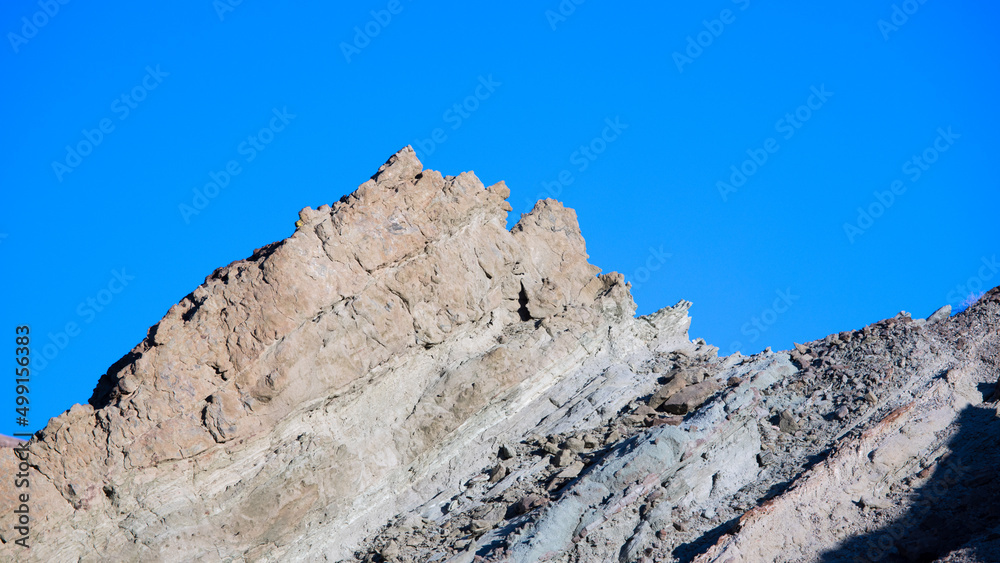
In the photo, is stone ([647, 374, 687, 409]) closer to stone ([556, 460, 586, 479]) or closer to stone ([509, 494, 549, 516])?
stone ([556, 460, 586, 479])

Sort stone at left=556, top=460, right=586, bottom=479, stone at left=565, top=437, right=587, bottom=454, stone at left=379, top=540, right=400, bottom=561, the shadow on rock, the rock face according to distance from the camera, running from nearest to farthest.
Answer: the shadow on rock < the rock face < stone at left=379, top=540, right=400, bottom=561 < stone at left=556, top=460, right=586, bottom=479 < stone at left=565, top=437, right=587, bottom=454

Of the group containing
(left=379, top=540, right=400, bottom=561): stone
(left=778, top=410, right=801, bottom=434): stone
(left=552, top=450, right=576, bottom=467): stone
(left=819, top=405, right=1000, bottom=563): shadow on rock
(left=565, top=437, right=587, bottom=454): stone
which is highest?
(left=565, top=437, right=587, bottom=454): stone

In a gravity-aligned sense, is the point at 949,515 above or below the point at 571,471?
below

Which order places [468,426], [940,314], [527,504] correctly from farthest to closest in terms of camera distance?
[940,314]
[468,426]
[527,504]

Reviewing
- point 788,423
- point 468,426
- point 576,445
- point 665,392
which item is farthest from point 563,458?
point 788,423

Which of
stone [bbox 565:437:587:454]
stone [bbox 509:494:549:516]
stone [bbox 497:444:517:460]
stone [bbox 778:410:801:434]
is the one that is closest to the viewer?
stone [bbox 509:494:549:516]

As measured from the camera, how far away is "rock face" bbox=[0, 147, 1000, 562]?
20.9 metres

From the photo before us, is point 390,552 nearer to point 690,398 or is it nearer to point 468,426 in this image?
point 468,426

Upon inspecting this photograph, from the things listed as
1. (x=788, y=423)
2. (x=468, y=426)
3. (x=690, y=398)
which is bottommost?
(x=788, y=423)

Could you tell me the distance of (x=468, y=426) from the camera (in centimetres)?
2636

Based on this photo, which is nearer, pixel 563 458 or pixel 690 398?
pixel 563 458

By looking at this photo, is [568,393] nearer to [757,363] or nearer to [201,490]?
[757,363]

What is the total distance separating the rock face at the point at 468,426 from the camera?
2092 cm

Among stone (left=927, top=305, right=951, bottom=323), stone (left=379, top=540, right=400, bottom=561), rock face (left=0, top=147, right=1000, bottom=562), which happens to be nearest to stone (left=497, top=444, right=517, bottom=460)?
rock face (left=0, top=147, right=1000, bottom=562)
